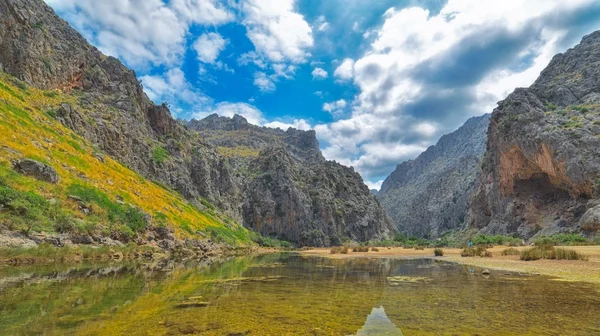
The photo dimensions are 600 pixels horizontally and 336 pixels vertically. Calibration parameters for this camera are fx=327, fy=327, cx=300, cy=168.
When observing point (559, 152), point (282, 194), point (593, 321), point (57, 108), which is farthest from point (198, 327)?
point (282, 194)

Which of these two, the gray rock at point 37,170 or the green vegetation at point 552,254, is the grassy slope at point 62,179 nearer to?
the gray rock at point 37,170

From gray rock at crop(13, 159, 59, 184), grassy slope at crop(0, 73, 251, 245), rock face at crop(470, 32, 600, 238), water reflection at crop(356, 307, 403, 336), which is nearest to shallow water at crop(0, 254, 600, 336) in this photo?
water reflection at crop(356, 307, 403, 336)

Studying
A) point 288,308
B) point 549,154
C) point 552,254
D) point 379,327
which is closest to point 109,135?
point 288,308

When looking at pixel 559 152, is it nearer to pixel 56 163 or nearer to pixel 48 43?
pixel 56 163

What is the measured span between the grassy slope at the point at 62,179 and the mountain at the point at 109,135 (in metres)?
0.23

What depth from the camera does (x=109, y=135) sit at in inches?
2616

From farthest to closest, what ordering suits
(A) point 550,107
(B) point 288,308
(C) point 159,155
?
(A) point 550,107
(C) point 159,155
(B) point 288,308

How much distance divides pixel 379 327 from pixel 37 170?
3492 centimetres

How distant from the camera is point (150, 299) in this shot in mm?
12281

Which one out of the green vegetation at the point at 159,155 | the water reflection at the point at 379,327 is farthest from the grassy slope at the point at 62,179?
the water reflection at the point at 379,327

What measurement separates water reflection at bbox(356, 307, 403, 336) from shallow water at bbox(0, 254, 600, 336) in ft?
0.09

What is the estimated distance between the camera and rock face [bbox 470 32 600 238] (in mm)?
67062

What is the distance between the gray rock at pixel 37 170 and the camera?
1174 inches

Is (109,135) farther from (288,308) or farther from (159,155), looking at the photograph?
(288,308)
